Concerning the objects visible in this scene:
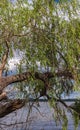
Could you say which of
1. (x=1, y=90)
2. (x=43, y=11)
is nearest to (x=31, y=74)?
(x=1, y=90)

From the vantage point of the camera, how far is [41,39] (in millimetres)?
6359

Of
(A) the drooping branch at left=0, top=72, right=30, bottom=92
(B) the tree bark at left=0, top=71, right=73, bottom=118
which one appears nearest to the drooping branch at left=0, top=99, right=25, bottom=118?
(B) the tree bark at left=0, top=71, right=73, bottom=118

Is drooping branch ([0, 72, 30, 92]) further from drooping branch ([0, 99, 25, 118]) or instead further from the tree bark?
drooping branch ([0, 99, 25, 118])

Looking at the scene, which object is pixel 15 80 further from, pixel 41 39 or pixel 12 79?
pixel 41 39

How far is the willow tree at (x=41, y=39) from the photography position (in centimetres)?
625

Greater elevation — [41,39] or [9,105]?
[41,39]

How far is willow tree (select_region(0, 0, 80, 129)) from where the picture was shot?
20.5 feet

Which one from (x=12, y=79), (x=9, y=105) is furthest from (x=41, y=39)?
(x=9, y=105)

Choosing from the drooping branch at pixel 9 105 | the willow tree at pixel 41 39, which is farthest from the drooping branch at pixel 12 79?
the drooping branch at pixel 9 105

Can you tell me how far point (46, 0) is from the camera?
260 inches

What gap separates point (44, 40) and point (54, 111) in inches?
59.2

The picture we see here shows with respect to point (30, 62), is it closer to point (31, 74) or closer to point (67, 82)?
point (31, 74)

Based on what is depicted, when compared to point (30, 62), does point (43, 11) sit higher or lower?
higher

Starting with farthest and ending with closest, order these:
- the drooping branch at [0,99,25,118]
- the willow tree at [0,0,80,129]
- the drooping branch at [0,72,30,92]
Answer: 1. the drooping branch at [0,99,25,118]
2. the drooping branch at [0,72,30,92]
3. the willow tree at [0,0,80,129]
